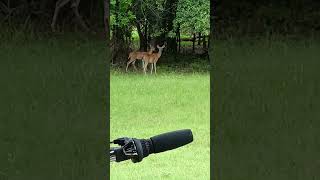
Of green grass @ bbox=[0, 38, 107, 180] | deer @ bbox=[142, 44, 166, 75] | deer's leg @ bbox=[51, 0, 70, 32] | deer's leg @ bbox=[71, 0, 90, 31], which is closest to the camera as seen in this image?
green grass @ bbox=[0, 38, 107, 180]

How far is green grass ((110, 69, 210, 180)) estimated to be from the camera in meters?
1.91

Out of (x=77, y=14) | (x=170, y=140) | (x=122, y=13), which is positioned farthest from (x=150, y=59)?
(x=170, y=140)

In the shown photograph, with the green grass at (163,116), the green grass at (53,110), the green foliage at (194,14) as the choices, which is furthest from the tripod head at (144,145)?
the green foliage at (194,14)

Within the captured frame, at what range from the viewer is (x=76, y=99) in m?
1.16

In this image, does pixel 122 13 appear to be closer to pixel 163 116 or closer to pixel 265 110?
pixel 163 116

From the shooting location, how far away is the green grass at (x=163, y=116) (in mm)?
1909

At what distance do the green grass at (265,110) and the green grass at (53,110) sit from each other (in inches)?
10.7

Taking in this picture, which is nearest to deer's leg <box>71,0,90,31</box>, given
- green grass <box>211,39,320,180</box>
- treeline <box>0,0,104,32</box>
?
treeline <box>0,0,104,32</box>

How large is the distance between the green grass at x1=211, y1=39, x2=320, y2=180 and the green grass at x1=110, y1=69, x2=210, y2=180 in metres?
0.44

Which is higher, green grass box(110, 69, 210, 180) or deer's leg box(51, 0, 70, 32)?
deer's leg box(51, 0, 70, 32)

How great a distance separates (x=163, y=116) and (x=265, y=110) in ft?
7.17

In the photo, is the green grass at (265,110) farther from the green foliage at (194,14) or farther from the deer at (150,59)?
the green foliage at (194,14)

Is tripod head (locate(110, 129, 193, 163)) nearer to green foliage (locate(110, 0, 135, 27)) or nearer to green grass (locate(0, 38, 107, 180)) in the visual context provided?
green grass (locate(0, 38, 107, 180))

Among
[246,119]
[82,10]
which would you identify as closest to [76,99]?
[82,10]
